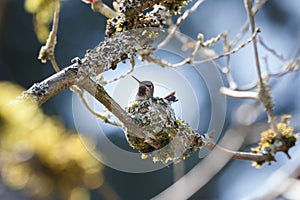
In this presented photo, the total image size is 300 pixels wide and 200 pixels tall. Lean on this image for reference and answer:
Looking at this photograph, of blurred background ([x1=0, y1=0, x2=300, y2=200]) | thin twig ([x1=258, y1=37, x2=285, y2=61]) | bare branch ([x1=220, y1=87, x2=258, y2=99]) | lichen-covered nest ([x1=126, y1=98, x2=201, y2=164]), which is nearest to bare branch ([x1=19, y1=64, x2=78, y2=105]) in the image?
blurred background ([x1=0, y1=0, x2=300, y2=200])

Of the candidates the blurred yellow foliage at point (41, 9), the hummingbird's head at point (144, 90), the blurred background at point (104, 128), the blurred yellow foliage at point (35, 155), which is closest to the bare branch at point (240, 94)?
the blurred background at point (104, 128)

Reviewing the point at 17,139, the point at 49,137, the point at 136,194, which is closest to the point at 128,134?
the point at 49,137

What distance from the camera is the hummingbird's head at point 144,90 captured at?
2.16m

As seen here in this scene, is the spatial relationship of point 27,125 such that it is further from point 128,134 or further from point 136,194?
point 136,194

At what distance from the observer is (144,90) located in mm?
2215

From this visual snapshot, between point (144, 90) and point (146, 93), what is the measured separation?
3 cm

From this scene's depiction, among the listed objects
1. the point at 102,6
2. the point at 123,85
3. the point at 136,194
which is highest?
the point at 102,6

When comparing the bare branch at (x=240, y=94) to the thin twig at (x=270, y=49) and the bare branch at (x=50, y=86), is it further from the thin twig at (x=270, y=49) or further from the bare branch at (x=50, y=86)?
the bare branch at (x=50, y=86)

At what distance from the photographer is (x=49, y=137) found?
28.3 inches

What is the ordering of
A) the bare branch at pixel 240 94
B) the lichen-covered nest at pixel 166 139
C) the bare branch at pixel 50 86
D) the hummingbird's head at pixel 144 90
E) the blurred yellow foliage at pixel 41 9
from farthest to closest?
the hummingbird's head at pixel 144 90 < the bare branch at pixel 240 94 < the lichen-covered nest at pixel 166 139 < the blurred yellow foliage at pixel 41 9 < the bare branch at pixel 50 86

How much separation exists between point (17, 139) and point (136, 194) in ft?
20.7

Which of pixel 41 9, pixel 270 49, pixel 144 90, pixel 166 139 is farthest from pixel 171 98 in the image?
pixel 41 9

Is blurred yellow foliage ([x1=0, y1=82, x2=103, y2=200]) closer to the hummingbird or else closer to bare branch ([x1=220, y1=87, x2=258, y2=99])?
bare branch ([x1=220, y1=87, x2=258, y2=99])

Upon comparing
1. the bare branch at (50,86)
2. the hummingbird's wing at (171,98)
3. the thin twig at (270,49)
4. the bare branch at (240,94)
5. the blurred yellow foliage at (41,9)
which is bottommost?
the bare branch at (240,94)
